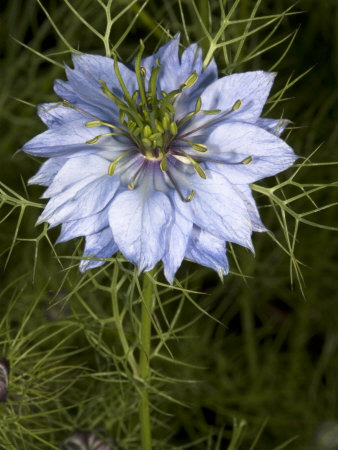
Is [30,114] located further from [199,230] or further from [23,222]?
[199,230]

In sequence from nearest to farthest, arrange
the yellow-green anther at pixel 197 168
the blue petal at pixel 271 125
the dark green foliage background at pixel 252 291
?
1. the yellow-green anther at pixel 197 168
2. the blue petal at pixel 271 125
3. the dark green foliage background at pixel 252 291

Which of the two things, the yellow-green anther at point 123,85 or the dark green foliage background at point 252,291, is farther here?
the dark green foliage background at point 252,291

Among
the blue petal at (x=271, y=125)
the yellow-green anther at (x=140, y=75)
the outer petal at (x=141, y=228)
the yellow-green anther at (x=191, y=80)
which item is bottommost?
the outer petal at (x=141, y=228)

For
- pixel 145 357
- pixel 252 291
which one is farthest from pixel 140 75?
pixel 252 291

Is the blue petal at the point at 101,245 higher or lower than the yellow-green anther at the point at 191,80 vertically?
lower

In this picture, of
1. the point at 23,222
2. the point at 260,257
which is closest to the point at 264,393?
the point at 260,257

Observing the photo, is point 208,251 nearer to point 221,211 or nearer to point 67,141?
point 221,211

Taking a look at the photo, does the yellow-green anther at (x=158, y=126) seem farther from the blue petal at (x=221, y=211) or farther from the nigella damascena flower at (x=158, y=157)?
the blue petal at (x=221, y=211)

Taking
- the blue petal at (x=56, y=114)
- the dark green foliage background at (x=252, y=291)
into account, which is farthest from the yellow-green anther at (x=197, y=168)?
the dark green foliage background at (x=252, y=291)
